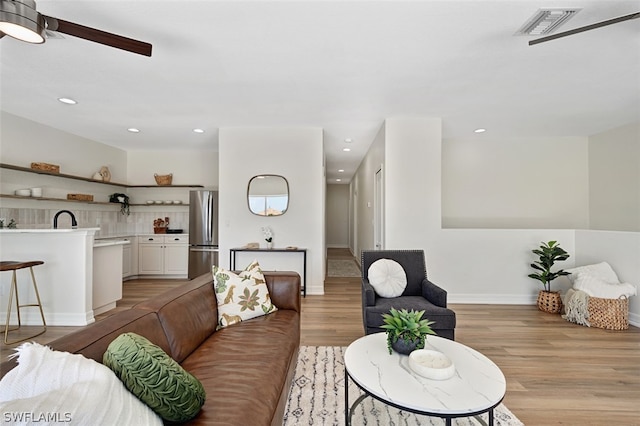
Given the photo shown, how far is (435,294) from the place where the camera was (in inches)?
106

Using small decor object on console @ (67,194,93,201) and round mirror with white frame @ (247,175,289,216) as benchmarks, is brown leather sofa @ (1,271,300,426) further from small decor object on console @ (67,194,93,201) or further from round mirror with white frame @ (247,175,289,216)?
small decor object on console @ (67,194,93,201)

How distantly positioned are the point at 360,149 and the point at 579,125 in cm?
347

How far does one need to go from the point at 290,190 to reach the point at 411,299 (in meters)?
2.59

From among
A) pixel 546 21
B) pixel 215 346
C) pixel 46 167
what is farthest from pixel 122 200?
pixel 546 21

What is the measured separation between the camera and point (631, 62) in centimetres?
260

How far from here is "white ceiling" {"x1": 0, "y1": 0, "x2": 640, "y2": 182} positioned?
1.96 meters

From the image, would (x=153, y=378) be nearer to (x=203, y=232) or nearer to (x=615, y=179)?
(x=203, y=232)

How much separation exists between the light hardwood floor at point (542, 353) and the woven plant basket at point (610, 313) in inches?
4.1

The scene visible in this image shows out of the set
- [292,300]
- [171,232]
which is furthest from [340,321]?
[171,232]

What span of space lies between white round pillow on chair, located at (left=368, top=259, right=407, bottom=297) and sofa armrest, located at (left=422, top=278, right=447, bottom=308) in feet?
0.65

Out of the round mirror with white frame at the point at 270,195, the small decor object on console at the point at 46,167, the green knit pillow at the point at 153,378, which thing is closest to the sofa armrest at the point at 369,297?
the green knit pillow at the point at 153,378

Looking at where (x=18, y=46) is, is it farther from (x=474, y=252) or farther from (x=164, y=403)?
(x=474, y=252)

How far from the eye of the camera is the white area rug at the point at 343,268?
247 inches

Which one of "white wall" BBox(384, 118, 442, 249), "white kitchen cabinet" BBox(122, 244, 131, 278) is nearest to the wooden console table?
"white wall" BBox(384, 118, 442, 249)
